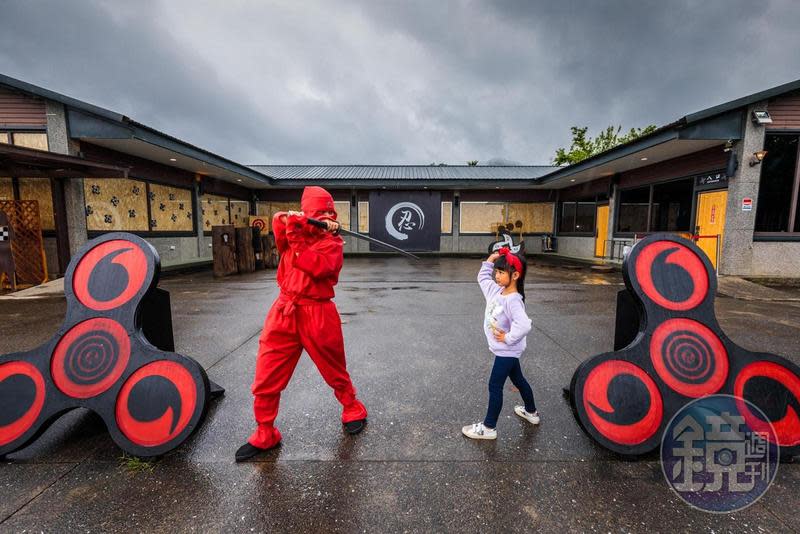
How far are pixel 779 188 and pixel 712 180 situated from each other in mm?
1304

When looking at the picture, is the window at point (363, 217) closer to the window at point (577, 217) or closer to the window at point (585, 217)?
the window at point (577, 217)

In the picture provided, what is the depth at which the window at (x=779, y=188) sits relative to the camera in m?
8.45

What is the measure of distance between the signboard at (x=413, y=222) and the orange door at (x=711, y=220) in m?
8.44

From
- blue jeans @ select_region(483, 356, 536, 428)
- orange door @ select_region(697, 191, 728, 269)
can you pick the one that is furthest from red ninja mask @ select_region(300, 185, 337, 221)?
orange door @ select_region(697, 191, 728, 269)

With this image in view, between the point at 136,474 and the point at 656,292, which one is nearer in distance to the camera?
the point at 136,474

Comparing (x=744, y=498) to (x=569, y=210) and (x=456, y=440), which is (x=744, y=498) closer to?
(x=456, y=440)

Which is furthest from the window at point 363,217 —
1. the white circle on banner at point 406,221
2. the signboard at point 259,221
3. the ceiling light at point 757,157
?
the ceiling light at point 757,157

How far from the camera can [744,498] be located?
5.75 feet

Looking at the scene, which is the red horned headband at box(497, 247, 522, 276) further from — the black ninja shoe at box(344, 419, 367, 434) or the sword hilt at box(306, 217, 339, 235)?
the black ninja shoe at box(344, 419, 367, 434)

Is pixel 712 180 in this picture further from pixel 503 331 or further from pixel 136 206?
pixel 136 206

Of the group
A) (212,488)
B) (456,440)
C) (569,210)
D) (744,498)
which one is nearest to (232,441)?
(212,488)

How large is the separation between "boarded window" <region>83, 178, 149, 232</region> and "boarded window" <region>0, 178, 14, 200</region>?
1.37m

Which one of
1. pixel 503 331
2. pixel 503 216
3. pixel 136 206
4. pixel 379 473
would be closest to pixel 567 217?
pixel 503 216

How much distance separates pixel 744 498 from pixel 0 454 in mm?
4065
